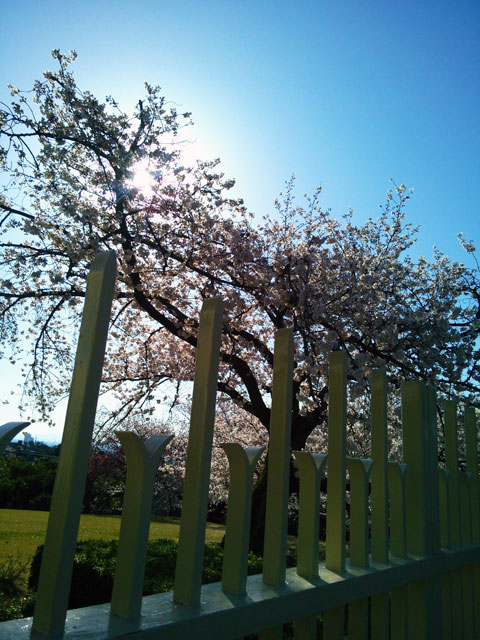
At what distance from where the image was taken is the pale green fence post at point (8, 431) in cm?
74

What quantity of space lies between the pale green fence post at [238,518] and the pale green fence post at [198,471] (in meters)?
0.10

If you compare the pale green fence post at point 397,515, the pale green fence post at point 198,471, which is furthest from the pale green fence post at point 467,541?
the pale green fence post at point 198,471

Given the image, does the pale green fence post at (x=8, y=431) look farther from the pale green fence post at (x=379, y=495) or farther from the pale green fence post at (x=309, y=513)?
the pale green fence post at (x=379, y=495)

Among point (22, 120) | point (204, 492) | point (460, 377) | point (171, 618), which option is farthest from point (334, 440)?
point (460, 377)

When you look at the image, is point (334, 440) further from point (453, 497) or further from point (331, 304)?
point (331, 304)

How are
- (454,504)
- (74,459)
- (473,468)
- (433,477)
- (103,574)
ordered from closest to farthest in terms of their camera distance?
(74,459) < (433,477) < (454,504) < (473,468) < (103,574)

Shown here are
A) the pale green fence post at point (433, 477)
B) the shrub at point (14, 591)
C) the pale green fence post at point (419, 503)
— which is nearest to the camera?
the pale green fence post at point (419, 503)

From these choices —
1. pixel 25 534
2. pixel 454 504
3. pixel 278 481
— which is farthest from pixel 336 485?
pixel 25 534

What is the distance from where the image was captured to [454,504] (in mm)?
2098

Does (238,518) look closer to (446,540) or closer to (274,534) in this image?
(274,534)

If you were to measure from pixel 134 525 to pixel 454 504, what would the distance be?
1.79m

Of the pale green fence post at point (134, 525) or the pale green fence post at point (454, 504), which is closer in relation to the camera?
the pale green fence post at point (134, 525)

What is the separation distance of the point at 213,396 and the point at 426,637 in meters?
1.33

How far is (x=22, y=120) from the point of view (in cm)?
639
